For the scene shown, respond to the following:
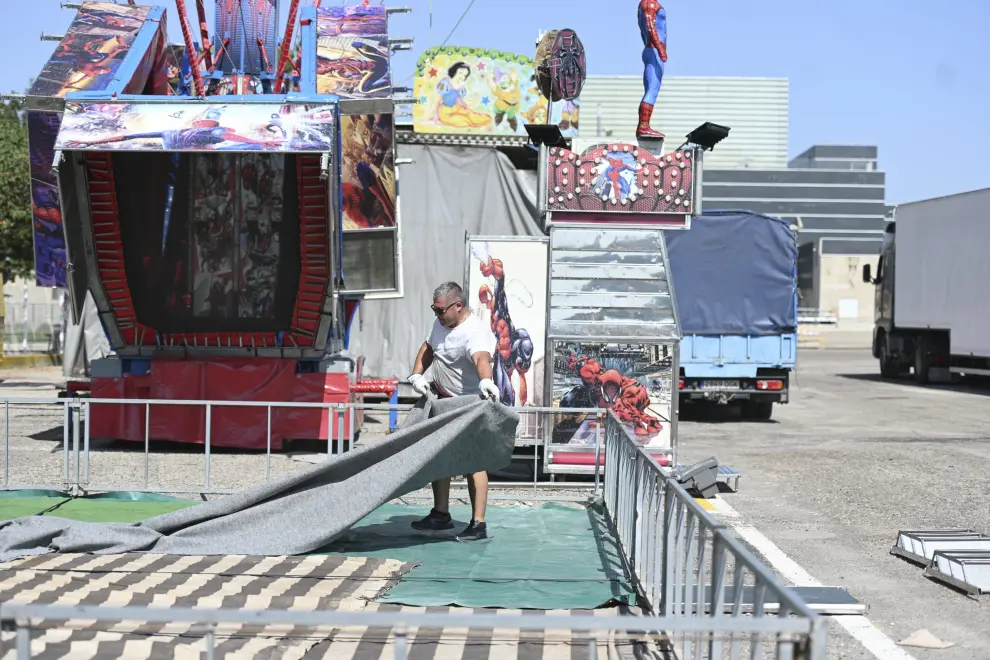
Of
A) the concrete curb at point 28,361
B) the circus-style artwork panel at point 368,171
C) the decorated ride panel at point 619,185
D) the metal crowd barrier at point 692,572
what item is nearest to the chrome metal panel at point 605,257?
the decorated ride panel at point 619,185

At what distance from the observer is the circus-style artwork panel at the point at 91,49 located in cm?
1303

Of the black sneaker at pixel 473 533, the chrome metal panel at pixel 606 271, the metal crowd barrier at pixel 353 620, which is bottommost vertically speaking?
the black sneaker at pixel 473 533

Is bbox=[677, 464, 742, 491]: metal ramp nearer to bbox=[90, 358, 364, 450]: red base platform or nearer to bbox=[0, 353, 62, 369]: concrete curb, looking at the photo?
bbox=[90, 358, 364, 450]: red base platform

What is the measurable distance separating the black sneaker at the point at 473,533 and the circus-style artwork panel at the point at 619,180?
6.11 metres

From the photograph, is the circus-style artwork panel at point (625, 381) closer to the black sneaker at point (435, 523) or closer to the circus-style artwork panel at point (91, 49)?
the black sneaker at point (435, 523)

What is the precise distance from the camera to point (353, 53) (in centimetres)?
1430

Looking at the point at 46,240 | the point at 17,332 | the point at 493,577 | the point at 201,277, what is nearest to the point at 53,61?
the point at 46,240

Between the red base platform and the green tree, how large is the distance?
13181 millimetres

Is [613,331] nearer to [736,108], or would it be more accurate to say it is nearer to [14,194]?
[14,194]

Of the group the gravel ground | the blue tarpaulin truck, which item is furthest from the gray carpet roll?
the blue tarpaulin truck

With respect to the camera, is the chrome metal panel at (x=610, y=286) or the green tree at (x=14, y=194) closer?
the chrome metal panel at (x=610, y=286)

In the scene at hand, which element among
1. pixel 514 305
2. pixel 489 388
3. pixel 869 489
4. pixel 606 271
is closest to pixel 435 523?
pixel 489 388

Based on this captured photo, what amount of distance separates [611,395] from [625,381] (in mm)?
217

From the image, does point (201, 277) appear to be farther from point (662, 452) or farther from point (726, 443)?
point (726, 443)
